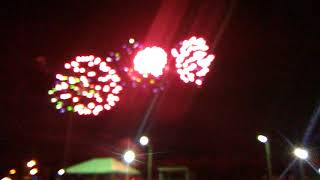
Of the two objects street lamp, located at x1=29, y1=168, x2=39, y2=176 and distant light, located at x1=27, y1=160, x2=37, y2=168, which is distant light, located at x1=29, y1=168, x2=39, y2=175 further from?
distant light, located at x1=27, y1=160, x2=37, y2=168

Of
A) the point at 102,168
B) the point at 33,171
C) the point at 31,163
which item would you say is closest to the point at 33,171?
the point at 33,171

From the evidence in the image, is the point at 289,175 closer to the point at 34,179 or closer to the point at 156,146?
the point at 156,146

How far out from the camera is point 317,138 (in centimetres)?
2645

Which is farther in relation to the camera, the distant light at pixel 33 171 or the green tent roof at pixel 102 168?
the distant light at pixel 33 171

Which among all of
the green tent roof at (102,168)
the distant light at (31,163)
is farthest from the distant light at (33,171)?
the green tent roof at (102,168)

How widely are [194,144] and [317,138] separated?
7845 mm

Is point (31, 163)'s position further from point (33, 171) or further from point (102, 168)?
point (102, 168)

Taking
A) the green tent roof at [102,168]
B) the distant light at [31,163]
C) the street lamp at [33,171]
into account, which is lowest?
the green tent roof at [102,168]

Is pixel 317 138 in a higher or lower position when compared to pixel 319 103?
lower

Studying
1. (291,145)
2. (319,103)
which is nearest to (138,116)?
(291,145)

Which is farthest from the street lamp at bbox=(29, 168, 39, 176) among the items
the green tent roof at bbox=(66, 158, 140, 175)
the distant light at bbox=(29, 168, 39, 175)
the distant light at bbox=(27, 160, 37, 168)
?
the green tent roof at bbox=(66, 158, 140, 175)

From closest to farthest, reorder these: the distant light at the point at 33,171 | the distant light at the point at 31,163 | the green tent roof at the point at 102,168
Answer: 1. the green tent roof at the point at 102,168
2. the distant light at the point at 33,171
3. the distant light at the point at 31,163

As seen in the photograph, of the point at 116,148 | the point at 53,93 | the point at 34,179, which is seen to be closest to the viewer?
the point at 34,179

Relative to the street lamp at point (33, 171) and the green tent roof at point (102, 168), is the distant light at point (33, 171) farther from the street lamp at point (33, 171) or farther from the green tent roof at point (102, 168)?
the green tent roof at point (102, 168)
